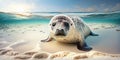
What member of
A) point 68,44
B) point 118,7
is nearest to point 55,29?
point 68,44

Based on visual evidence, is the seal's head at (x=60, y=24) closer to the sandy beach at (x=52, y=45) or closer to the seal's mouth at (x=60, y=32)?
the seal's mouth at (x=60, y=32)

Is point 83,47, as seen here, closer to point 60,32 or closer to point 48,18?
point 60,32

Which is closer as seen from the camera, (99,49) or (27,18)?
(99,49)

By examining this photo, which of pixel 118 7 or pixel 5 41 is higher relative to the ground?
pixel 118 7

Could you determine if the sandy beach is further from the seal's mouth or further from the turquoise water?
the seal's mouth

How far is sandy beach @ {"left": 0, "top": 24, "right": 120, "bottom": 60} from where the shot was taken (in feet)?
8.48

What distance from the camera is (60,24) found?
2586 mm

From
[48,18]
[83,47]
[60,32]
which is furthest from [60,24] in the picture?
[83,47]

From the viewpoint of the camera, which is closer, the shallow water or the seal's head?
the seal's head

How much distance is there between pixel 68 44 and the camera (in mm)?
2719

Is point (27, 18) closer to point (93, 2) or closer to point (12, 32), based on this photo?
point (12, 32)

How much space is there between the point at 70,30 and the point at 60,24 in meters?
0.14

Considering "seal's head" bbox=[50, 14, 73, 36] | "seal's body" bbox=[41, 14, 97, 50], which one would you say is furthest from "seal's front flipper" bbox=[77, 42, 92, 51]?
"seal's head" bbox=[50, 14, 73, 36]

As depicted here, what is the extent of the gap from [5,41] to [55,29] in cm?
61
